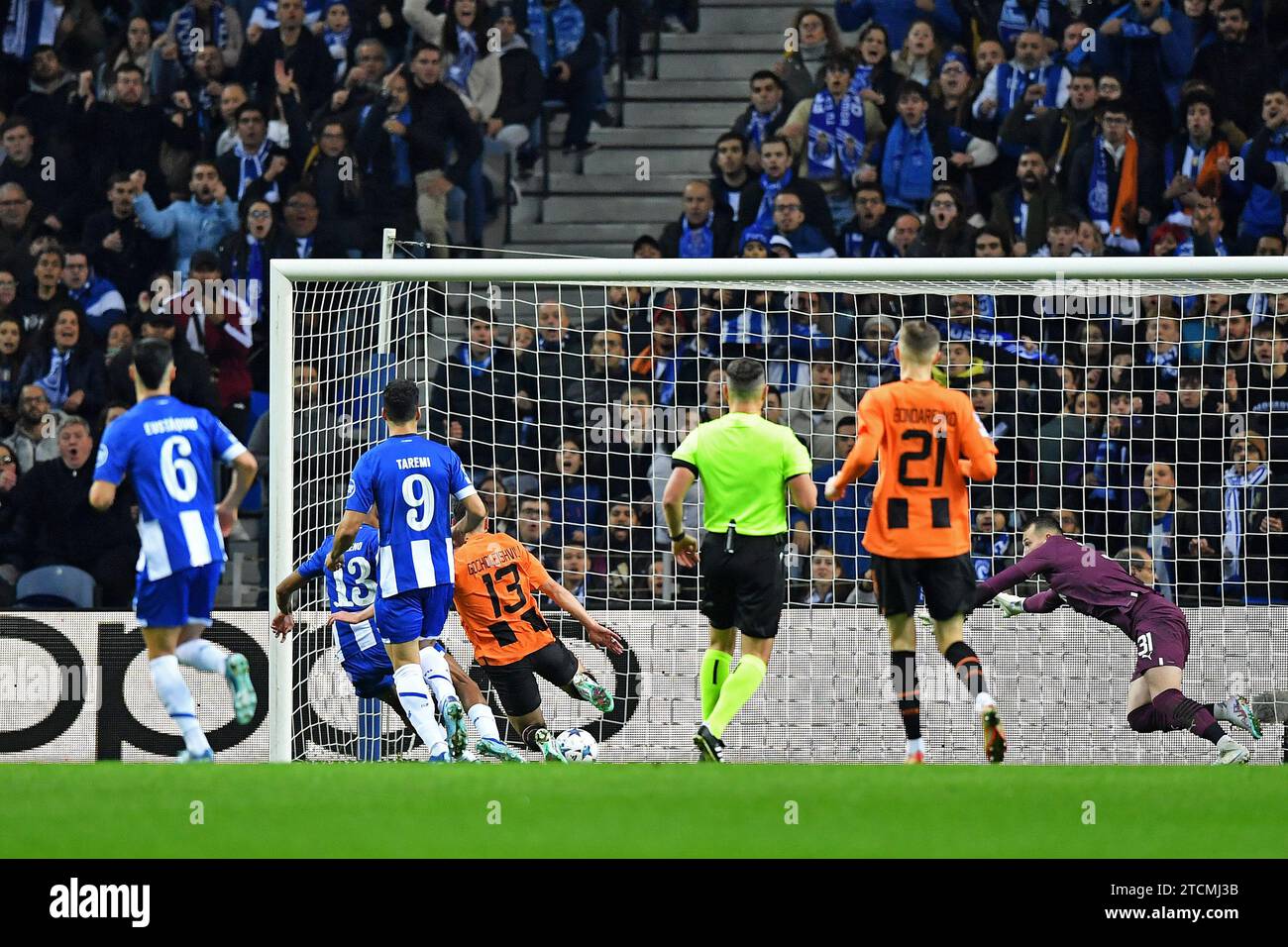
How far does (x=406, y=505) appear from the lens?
8.84m

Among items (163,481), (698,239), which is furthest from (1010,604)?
(698,239)

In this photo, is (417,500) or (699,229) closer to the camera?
(417,500)

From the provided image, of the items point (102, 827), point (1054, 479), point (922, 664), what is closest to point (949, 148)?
point (1054, 479)

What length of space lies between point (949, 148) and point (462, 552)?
606 cm

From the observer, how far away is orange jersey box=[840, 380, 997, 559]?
8.63 m

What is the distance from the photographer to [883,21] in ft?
50.0

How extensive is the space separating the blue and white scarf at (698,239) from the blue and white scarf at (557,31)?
99.2 inches

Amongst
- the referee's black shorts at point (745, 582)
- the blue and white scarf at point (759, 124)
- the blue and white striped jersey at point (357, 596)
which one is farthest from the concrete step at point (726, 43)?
the referee's black shorts at point (745, 582)

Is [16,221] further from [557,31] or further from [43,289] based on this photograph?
[557,31]

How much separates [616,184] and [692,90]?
1154 millimetres

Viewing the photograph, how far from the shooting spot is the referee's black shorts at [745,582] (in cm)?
899

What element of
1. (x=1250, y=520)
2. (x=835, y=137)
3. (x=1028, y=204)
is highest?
(x=835, y=137)

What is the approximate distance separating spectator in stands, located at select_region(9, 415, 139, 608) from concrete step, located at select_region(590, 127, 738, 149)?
500cm

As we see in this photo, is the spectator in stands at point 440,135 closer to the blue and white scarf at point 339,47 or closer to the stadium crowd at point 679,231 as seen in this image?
the stadium crowd at point 679,231
